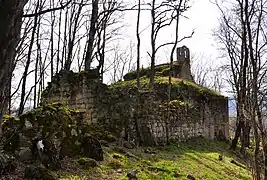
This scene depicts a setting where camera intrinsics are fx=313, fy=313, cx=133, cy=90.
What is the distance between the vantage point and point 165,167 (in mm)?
8562

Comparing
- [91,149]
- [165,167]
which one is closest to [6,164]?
[91,149]

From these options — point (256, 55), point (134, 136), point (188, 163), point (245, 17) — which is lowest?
point (188, 163)

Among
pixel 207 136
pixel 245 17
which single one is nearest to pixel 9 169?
pixel 245 17

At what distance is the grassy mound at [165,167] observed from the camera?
288 inches

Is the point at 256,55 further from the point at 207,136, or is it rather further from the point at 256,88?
the point at 207,136

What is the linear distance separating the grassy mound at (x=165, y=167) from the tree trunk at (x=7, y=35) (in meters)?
4.62

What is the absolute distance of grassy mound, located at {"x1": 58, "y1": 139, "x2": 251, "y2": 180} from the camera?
7305 mm

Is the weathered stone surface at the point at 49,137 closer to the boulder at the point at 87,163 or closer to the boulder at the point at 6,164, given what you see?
the boulder at the point at 87,163

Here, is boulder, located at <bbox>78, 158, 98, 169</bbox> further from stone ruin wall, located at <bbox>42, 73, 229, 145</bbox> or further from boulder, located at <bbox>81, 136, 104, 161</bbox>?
stone ruin wall, located at <bbox>42, 73, 229, 145</bbox>

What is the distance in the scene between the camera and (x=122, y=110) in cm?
1205

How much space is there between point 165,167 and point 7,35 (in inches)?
282

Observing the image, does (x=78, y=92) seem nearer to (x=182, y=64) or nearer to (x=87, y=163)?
(x=87, y=163)

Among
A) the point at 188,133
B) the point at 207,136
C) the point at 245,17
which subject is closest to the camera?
the point at 245,17

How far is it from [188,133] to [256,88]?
6.51 meters
